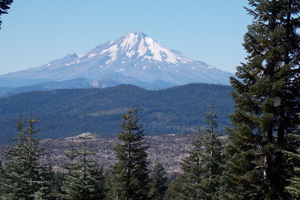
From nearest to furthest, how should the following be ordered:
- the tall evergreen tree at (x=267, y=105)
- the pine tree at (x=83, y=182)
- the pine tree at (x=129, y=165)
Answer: the tall evergreen tree at (x=267, y=105) < the pine tree at (x=83, y=182) < the pine tree at (x=129, y=165)

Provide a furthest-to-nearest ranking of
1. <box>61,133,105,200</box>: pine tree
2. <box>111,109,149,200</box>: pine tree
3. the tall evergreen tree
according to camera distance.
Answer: <box>111,109,149,200</box>: pine tree → <box>61,133,105,200</box>: pine tree → the tall evergreen tree

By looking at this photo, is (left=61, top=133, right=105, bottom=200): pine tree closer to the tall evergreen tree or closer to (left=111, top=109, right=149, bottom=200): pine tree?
(left=111, top=109, right=149, bottom=200): pine tree

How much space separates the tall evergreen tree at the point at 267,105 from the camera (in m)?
14.8

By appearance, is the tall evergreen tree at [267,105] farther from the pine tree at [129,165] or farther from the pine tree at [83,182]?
the pine tree at [129,165]

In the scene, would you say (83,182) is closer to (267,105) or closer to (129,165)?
(129,165)

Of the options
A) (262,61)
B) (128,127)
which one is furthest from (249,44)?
(128,127)

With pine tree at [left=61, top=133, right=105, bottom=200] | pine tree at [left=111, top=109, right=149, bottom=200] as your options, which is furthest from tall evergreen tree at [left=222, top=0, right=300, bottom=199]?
pine tree at [left=111, top=109, right=149, bottom=200]

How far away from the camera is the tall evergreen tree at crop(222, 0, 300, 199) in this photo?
1480 cm

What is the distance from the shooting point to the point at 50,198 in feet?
74.2

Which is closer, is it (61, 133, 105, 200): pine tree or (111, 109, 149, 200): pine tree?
(61, 133, 105, 200): pine tree

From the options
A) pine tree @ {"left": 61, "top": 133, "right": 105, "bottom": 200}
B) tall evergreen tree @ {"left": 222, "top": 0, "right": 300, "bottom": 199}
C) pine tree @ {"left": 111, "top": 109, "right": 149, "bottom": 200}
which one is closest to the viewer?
tall evergreen tree @ {"left": 222, "top": 0, "right": 300, "bottom": 199}

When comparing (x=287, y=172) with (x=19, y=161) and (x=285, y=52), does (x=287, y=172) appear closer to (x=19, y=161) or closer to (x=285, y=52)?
(x=285, y=52)

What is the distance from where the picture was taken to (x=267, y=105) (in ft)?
48.0

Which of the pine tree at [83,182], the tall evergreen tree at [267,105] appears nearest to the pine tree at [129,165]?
the pine tree at [83,182]
